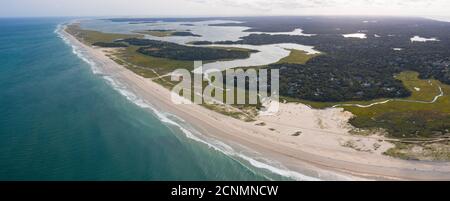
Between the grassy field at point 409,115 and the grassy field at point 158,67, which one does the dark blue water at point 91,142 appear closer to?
the grassy field at point 158,67

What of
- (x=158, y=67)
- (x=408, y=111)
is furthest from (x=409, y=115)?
(x=158, y=67)

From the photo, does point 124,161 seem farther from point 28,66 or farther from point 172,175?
point 28,66

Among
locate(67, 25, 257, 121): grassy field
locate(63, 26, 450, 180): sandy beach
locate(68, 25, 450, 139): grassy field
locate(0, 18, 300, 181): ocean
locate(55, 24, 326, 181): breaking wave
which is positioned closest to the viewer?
locate(0, 18, 300, 181): ocean

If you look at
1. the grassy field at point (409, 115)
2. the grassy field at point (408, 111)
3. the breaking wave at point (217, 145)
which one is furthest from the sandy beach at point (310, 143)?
the grassy field at point (408, 111)

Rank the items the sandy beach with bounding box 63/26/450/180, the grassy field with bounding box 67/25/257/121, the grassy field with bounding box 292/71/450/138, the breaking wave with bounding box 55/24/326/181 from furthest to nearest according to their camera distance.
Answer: the grassy field with bounding box 67/25/257/121 → the grassy field with bounding box 292/71/450/138 → the breaking wave with bounding box 55/24/326/181 → the sandy beach with bounding box 63/26/450/180

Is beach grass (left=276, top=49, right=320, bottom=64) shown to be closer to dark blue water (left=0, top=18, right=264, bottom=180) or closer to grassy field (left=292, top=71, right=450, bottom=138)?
grassy field (left=292, top=71, right=450, bottom=138)

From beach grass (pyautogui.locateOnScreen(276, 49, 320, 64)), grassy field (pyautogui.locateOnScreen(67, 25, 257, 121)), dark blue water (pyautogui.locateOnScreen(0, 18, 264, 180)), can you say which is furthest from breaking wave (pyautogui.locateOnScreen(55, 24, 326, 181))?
beach grass (pyautogui.locateOnScreen(276, 49, 320, 64))

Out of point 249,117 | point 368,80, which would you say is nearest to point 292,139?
point 249,117
